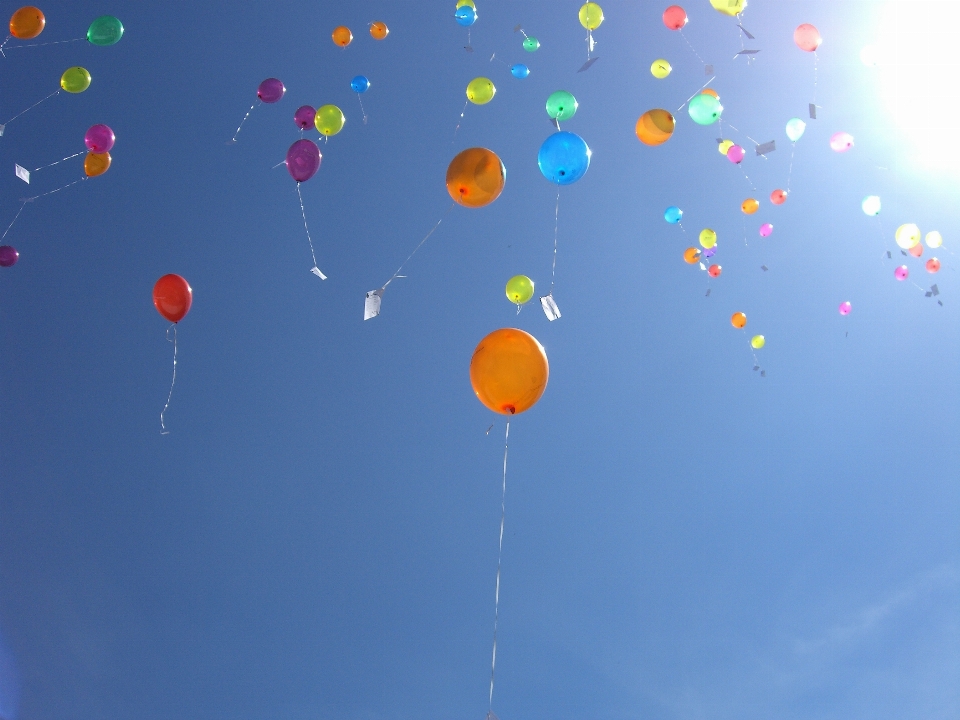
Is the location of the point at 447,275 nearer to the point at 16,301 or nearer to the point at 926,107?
the point at 16,301

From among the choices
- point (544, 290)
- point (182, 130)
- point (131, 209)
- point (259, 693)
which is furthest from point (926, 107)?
point (259, 693)

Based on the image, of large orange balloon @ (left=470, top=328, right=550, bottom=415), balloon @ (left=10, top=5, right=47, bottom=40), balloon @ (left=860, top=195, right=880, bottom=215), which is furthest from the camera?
balloon @ (left=860, top=195, right=880, bottom=215)

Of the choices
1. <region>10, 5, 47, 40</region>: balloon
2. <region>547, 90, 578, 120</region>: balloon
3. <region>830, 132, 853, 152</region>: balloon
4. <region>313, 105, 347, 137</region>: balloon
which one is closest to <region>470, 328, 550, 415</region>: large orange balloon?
<region>547, 90, 578, 120</region>: balloon

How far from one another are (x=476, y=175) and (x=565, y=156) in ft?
1.84

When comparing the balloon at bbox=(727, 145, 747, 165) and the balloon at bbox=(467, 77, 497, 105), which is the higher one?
the balloon at bbox=(727, 145, 747, 165)

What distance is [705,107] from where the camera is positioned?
5965 millimetres

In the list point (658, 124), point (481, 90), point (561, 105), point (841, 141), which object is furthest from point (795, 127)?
point (481, 90)

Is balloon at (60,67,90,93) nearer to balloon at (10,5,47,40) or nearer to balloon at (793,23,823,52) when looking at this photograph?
balloon at (10,5,47,40)

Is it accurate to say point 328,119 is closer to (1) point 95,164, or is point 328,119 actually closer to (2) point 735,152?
(1) point 95,164

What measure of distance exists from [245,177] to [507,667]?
543cm

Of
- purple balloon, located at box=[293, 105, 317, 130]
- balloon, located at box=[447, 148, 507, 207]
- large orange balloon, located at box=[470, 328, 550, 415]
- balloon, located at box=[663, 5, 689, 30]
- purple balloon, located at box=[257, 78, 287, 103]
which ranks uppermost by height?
balloon, located at box=[663, 5, 689, 30]

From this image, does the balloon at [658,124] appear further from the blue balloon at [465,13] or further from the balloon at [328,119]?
the balloon at [328,119]

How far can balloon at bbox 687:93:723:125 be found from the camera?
5.95m

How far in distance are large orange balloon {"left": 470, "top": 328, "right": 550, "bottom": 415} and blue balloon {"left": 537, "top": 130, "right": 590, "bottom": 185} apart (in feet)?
3.88
